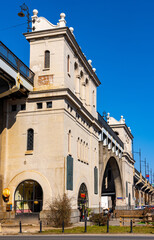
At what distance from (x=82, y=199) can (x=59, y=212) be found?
31.2 ft

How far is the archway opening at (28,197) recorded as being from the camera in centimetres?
2939

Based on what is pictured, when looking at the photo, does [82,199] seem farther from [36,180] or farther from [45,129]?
[45,129]

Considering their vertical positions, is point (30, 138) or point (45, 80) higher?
point (45, 80)

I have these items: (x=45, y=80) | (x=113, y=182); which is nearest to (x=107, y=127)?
(x=113, y=182)

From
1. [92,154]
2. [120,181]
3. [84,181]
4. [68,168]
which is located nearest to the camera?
[68,168]

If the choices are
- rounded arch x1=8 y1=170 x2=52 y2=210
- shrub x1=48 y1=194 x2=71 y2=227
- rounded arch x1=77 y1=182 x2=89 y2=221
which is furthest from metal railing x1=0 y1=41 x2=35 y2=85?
rounded arch x1=77 y1=182 x2=89 y2=221

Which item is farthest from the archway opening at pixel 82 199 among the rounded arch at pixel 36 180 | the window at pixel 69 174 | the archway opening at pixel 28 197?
the rounded arch at pixel 36 180

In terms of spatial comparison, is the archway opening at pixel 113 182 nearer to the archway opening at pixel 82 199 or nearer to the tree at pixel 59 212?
the archway opening at pixel 82 199

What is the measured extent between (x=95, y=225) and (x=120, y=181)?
130 feet

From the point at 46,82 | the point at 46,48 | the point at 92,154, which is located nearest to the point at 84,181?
the point at 92,154

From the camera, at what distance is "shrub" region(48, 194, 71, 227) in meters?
26.3

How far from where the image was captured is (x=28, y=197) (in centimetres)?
2978

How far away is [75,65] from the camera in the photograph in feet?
118

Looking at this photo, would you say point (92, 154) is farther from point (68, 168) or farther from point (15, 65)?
point (15, 65)
